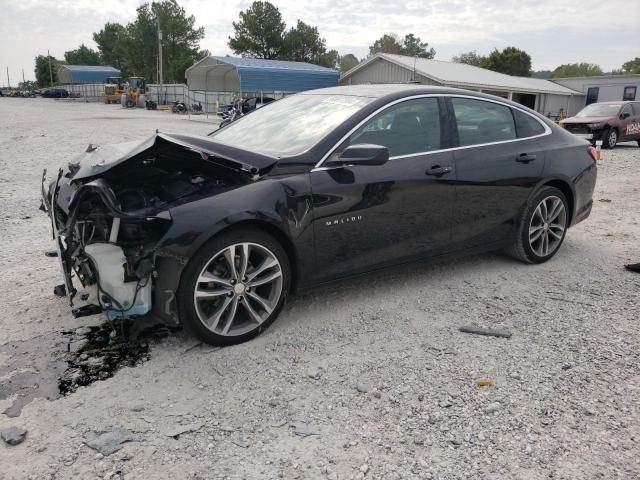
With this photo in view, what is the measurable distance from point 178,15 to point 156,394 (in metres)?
83.8

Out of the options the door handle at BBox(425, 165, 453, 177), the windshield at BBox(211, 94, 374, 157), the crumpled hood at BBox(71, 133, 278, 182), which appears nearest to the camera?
the crumpled hood at BBox(71, 133, 278, 182)

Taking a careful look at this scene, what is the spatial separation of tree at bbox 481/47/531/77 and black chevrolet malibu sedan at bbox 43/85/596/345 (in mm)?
62151

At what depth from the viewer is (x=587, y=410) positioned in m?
2.77

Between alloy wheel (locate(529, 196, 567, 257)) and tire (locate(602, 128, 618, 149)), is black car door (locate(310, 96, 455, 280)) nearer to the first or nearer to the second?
alloy wheel (locate(529, 196, 567, 257))

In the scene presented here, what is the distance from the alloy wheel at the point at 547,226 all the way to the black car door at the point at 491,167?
0.89ft

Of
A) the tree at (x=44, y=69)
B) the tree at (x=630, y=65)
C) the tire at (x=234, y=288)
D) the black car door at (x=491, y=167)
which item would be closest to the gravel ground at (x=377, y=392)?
the tire at (x=234, y=288)

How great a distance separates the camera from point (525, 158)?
472cm

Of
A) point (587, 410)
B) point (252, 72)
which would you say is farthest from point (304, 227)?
point (252, 72)

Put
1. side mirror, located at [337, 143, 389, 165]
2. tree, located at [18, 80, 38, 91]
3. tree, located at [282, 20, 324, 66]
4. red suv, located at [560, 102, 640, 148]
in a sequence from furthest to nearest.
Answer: tree, located at [18, 80, 38, 91]
tree, located at [282, 20, 324, 66]
red suv, located at [560, 102, 640, 148]
side mirror, located at [337, 143, 389, 165]

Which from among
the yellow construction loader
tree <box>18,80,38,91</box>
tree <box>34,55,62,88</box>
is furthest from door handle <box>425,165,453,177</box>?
tree <box>18,80,38,91</box>

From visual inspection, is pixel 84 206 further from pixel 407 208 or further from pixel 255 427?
pixel 407 208

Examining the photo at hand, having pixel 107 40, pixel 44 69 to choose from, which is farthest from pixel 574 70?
pixel 44 69

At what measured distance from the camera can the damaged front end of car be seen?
3.08m

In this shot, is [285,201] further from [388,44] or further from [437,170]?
[388,44]
